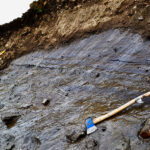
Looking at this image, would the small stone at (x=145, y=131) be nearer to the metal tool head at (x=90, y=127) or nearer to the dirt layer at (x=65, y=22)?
the metal tool head at (x=90, y=127)

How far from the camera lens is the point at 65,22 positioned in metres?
5.94

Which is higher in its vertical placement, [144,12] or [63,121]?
[144,12]

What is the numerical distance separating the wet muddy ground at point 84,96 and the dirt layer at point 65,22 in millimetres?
352

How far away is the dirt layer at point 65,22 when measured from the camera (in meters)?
4.00

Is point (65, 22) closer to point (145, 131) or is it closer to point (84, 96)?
point (84, 96)

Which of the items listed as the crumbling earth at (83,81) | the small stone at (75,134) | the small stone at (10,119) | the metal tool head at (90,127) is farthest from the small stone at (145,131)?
the small stone at (10,119)

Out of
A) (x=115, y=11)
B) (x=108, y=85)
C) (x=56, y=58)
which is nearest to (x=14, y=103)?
(x=56, y=58)

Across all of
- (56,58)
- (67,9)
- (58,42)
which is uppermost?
(67,9)

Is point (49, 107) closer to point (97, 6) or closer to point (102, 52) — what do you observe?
point (102, 52)

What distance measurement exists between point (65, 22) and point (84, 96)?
3.52 m

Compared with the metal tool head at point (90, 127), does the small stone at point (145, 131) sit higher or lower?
lower

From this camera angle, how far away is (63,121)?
114 inches

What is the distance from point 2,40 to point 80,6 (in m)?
5.01

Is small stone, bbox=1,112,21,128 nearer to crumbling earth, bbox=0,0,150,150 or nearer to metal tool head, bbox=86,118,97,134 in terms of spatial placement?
crumbling earth, bbox=0,0,150,150
